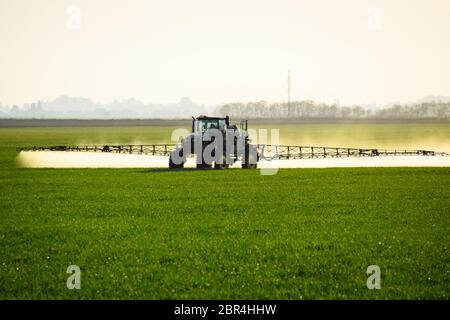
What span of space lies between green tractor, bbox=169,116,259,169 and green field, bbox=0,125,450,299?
9.96 meters

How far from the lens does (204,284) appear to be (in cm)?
961

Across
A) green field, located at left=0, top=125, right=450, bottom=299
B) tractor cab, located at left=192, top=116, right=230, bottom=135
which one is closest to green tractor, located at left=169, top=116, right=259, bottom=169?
tractor cab, located at left=192, top=116, right=230, bottom=135

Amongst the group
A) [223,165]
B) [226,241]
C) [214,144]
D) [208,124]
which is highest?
[208,124]

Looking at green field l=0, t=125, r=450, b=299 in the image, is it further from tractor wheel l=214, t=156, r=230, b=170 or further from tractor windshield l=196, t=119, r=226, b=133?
tractor windshield l=196, t=119, r=226, b=133

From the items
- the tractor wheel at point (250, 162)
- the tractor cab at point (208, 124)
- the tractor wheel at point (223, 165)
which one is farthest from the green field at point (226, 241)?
Result: the tractor wheel at point (250, 162)

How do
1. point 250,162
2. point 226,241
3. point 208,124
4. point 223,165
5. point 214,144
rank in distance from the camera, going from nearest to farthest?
point 226,241, point 214,144, point 208,124, point 223,165, point 250,162

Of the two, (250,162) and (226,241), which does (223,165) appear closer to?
(250,162)

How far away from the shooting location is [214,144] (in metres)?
35.1

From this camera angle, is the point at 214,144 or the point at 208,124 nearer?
the point at 214,144

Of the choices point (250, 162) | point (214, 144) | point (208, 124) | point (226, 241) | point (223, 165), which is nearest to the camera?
point (226, 241)

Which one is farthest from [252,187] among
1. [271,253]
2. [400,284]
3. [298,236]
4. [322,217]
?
[400,284]

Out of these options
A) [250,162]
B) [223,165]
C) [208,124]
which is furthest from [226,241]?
[250,162]

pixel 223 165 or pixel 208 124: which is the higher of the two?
pixel 208 124

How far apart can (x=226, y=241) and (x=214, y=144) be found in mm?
22145
